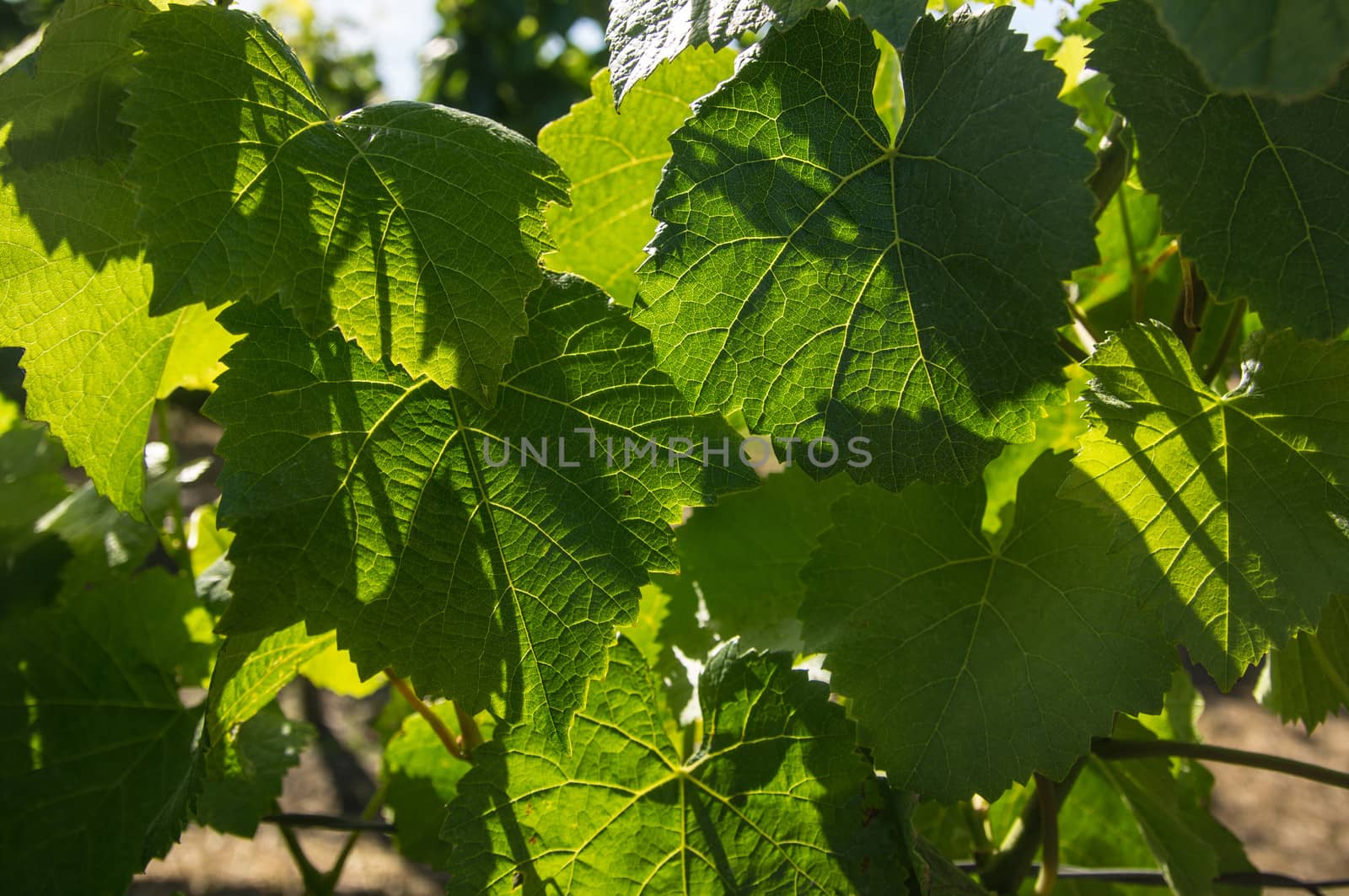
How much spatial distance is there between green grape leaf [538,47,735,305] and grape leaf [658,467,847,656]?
0.20m

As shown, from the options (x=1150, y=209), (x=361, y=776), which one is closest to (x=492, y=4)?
(x=361, y=776)

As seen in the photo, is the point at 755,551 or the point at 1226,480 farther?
the point at 755,551

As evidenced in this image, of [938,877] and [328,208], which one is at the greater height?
[328,208]

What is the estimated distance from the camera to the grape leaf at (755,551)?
818 mm

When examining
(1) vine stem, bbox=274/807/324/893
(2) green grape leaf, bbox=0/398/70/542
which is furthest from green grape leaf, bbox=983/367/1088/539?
(2) green grape leaf, bbox=0/398/70/542

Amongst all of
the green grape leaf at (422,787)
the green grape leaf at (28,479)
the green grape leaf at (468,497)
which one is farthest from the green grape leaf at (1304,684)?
the green grape leaf at (28,479)

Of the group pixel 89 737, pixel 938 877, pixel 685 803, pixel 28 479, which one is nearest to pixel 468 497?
pixel 685 803

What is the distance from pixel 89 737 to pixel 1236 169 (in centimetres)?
97

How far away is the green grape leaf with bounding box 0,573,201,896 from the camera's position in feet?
2.66

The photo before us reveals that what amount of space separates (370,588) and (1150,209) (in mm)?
751

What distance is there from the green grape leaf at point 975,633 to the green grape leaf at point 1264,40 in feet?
1.11

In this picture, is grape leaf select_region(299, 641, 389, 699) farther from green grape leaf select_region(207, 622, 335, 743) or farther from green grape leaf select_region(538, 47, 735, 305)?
green grape leaf select_region(538, 47, 735, 305)

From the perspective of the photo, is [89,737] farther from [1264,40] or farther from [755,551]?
[1264,40]

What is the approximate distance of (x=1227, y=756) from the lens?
2.39 feet
